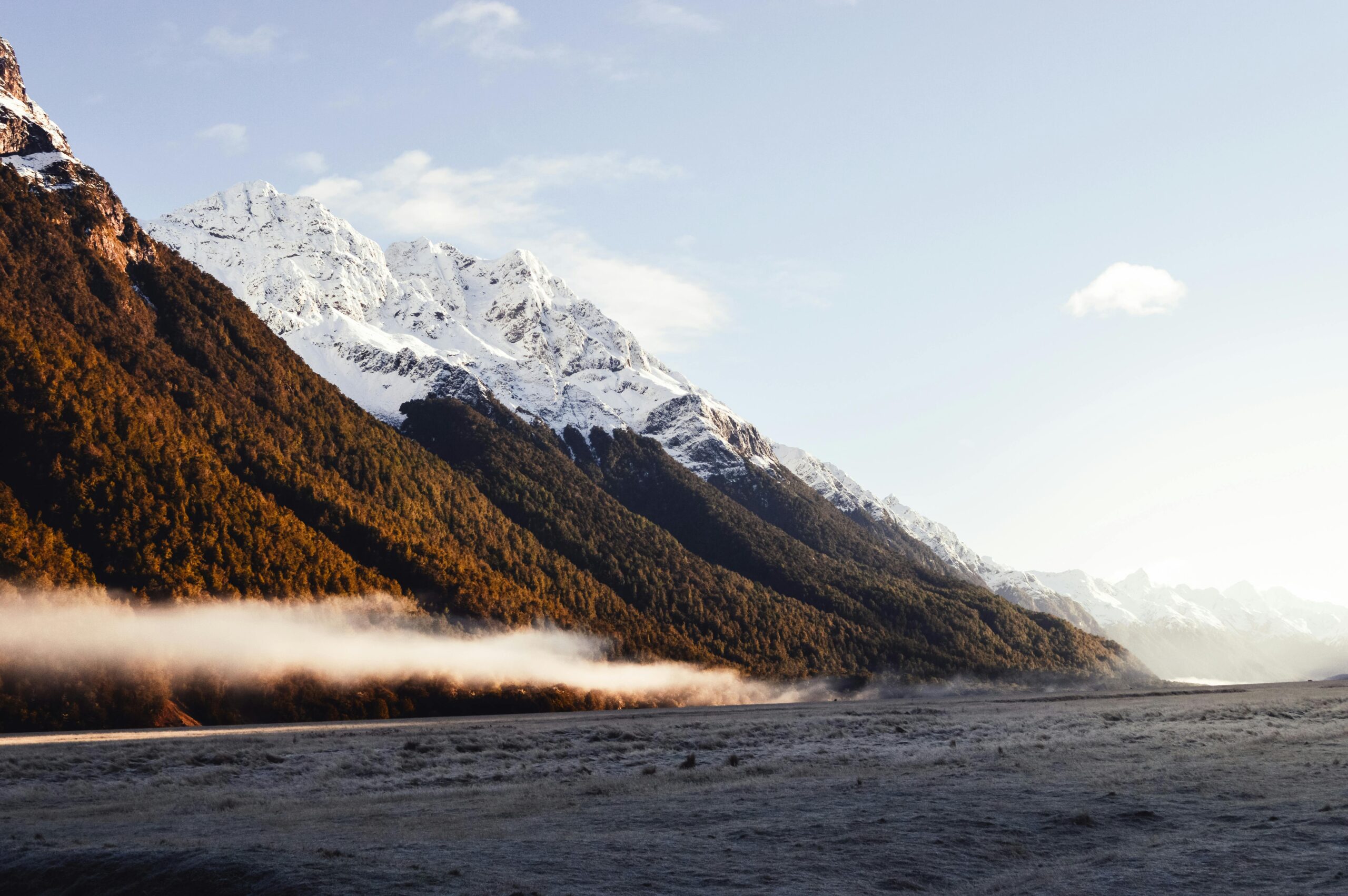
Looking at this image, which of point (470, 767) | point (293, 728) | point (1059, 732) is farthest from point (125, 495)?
point (1059, 732)

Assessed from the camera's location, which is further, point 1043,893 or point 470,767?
point 470,767

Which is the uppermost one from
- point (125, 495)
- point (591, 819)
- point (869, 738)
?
point (125, 495)

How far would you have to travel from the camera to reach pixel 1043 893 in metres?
18.0

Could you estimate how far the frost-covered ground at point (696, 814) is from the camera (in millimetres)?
19266

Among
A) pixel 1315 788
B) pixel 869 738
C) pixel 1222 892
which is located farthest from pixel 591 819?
pixel 869 738

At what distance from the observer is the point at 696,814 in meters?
29.0

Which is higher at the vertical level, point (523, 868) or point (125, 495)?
point (125, 495)

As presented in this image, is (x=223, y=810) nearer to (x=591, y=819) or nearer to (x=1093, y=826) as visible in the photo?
(x=591, y=819)

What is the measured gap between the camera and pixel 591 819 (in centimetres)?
2897

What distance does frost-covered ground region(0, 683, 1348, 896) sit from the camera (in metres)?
19.3

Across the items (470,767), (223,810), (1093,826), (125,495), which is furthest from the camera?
(125,495)

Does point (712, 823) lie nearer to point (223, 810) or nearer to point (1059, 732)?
point (223, 810)

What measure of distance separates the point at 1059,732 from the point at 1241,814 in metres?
40.0

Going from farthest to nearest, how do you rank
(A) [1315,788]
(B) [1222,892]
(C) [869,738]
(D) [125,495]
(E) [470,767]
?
(D) [125,495], (C) [869,738], (E) [470,767], (A) [1315,788], (B) [1222,892]
